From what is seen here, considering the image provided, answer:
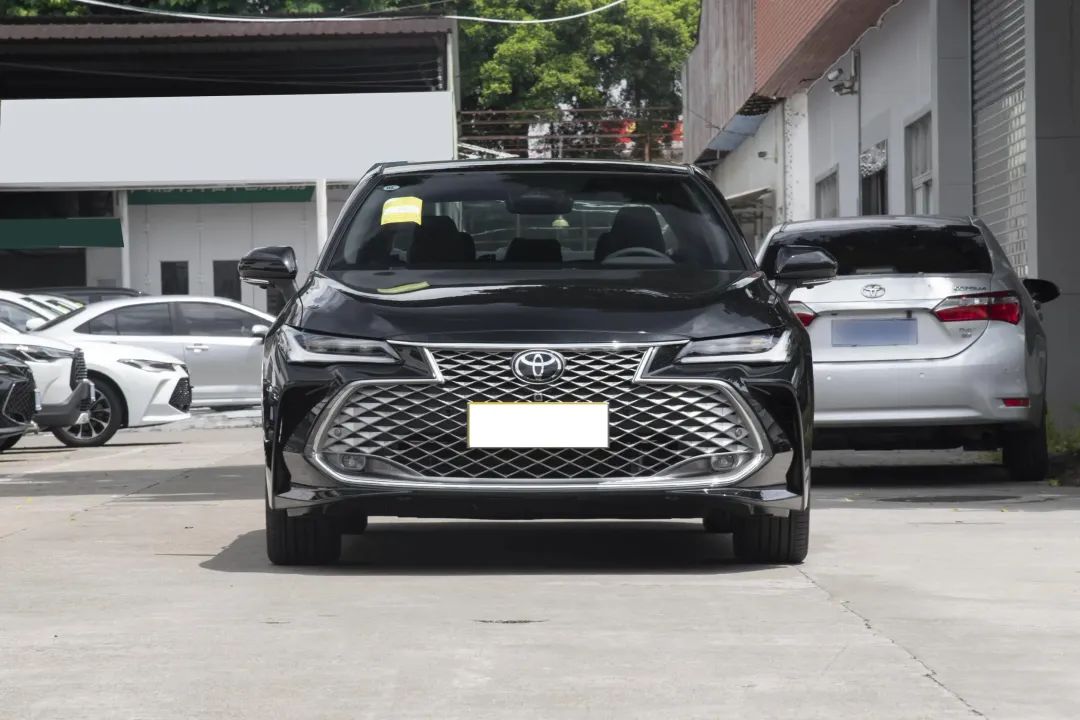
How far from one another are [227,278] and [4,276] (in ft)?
17.3

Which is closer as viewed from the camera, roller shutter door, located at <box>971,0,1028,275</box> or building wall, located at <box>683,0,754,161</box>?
roller shutter door, located at <box>971,0,1028,275</box>

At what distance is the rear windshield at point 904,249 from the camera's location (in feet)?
39.6

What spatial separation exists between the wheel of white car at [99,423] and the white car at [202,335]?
2.89m

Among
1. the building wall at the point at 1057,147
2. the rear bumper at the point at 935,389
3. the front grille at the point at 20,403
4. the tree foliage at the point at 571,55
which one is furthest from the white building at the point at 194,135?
the rear bumper at the point at 935,389

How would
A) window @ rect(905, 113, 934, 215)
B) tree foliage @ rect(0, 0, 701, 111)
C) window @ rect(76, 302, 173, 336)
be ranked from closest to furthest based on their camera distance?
window @ rect(905, 113, 934, 215)
window @ rect(76, 302, 173, 336)
tree foliage @ rect(0, 0, 701, 111)

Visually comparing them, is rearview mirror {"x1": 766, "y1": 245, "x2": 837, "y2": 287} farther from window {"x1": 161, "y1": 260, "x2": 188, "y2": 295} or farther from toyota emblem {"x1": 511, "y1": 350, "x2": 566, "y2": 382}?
window {"x1": 161, "y1": 260, "x2": 188, "y2": 295}

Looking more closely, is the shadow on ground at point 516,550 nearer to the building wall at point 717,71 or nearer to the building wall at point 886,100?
the building wall at point 886,100

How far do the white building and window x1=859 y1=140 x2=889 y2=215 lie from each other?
49.4 feet

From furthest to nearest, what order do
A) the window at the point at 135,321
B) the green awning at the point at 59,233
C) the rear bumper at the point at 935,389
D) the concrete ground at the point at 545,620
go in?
the green awning at the point at 59,233, the window at the point at 135,321, the rear bumper at the point at 935,389, the concrete ground at the point at 545,620

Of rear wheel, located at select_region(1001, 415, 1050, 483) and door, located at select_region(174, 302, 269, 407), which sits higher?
door, located at select_region(174, 302, 269, 407)

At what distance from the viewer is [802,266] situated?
8.42m

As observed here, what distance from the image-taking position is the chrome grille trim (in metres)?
7.14

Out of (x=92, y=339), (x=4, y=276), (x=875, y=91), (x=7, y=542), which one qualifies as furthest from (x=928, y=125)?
(x=4, y=276)

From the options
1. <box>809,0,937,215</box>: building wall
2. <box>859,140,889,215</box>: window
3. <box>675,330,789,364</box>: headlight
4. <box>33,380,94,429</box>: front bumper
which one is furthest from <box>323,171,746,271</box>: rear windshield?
<box>859,140,889,215</box>: window
